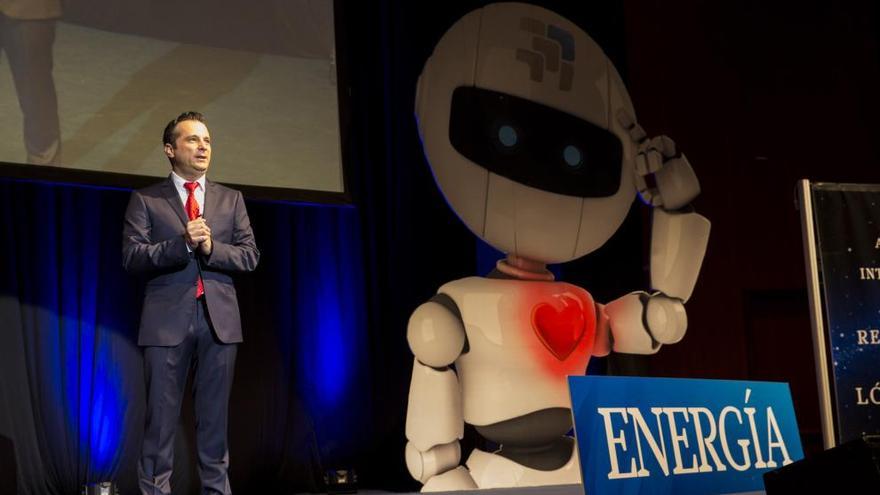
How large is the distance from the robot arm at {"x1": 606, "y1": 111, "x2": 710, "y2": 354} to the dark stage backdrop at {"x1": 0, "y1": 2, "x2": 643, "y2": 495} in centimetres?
46

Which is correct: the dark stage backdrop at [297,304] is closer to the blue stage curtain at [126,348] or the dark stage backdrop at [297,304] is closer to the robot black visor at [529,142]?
the blue stage curtain at [126,348]

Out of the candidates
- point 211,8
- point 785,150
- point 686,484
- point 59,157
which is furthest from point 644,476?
point 785,150

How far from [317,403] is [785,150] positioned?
2696 mm

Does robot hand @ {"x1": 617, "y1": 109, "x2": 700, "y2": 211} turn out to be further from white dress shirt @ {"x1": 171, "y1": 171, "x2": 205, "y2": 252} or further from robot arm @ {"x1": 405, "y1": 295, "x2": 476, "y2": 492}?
white dress shirt @ {"x1": 171, "y1": 171, "x2": 205, "y2": 252}

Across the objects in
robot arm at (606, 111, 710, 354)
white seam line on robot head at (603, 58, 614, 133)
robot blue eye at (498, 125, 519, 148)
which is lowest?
robot arm at (606, 111, 710, 354)

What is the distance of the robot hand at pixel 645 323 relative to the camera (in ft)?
11.7

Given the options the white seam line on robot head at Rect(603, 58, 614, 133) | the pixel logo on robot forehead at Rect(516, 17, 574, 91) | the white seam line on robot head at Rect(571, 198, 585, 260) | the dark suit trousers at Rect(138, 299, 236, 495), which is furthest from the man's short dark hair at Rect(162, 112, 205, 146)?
the white seam line on robot head at Rect(603, 58, 614, 133)

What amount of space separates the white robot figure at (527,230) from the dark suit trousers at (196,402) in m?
0.81

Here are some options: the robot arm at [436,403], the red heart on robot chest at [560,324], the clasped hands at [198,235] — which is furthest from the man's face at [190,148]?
the red heart on robot chest at [560,324]

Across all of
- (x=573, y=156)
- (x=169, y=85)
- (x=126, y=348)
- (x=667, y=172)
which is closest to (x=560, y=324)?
(x=573, y=156)

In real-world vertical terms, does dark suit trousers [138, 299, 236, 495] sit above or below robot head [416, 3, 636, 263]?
below

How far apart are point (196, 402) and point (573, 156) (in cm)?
173

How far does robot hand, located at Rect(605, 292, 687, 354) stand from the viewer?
356cm

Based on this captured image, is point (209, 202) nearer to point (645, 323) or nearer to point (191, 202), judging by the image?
point (191, 202)
